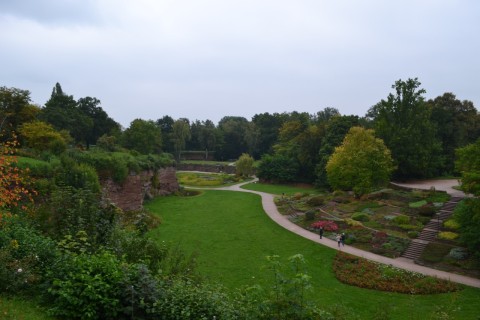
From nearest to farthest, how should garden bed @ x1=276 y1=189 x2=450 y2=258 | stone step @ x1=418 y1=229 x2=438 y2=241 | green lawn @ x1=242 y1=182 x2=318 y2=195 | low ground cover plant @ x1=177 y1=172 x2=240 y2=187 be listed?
stone step @ x1=418 y1=229 x2=438 y2=241 → garden bed @ x1=276 y1=189 x2=450 y2=258 → green lawn @ x1=242 y1=182 x2=318 y2=195 → low ground cover plant @ x1=177 y1=172 x2=240 y2=187

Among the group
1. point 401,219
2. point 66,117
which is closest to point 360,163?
point 401,219

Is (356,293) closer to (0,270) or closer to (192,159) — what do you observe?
(0,270)

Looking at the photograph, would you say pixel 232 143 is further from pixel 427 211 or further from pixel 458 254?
pixel 458 254

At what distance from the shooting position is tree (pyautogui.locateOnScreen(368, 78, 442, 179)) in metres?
36.5

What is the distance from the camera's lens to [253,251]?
68.9 feet

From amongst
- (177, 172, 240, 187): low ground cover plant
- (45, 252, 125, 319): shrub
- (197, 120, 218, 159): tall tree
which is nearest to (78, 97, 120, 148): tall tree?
(177, 172, 240, 187): low ground cover plant

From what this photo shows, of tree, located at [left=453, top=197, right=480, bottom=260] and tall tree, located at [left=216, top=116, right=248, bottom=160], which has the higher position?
tall tree, located at [left=216, top=116, right=248, bottom=160]

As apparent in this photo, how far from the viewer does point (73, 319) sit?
258 inches

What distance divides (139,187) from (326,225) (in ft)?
55.5

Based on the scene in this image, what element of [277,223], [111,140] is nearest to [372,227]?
[277,223]

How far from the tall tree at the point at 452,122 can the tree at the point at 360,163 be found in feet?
53.6

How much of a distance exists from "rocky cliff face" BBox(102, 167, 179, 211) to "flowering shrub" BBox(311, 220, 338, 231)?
13875 mm

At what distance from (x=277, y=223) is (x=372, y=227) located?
6824 millimetres

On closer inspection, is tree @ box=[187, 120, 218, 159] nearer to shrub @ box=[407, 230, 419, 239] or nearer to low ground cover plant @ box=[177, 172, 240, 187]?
low ground cover plant @ box=[177, 172, 240, 187]
